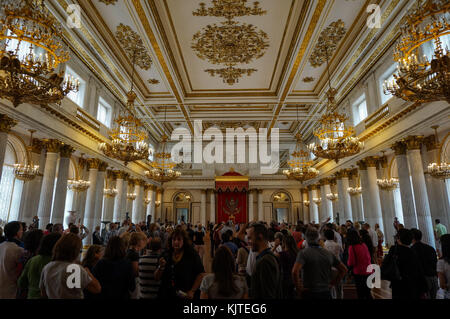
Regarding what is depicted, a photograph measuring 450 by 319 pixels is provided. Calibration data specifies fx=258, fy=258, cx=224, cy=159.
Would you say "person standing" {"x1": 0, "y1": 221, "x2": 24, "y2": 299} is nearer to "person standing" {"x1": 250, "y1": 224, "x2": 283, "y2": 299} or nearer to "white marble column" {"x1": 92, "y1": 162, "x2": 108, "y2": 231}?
"person standing" {"x1": 250, "y1": 224, "x2": 283, "y2": 299}

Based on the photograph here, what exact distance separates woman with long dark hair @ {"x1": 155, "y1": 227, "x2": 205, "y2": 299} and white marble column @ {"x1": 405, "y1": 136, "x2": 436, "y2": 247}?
8040 mm

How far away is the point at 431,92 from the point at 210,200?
17751 mm

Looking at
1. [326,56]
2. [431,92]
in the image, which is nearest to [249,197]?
[326,56]

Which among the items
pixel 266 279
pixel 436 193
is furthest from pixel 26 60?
pixel 436 193

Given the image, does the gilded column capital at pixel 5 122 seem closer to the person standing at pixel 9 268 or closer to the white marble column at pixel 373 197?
the person standing at pixel 9 268

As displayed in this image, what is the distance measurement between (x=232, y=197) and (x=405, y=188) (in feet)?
44.6

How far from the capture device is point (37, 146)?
8727mm

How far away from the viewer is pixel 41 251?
2379mm

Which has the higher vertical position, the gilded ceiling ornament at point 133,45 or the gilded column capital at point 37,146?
the gilded ceiling ornament at point 133,45

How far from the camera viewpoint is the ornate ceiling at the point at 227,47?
24.3 feet

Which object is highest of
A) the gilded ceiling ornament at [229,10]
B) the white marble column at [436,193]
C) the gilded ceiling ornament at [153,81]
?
the gilded ceiling ornament at [229,10]

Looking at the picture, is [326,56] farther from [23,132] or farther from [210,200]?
[210,200]

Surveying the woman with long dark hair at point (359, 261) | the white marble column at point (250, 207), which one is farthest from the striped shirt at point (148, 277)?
the white marble column at point (250, 207)

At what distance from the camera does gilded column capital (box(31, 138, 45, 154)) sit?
8.64 metres
